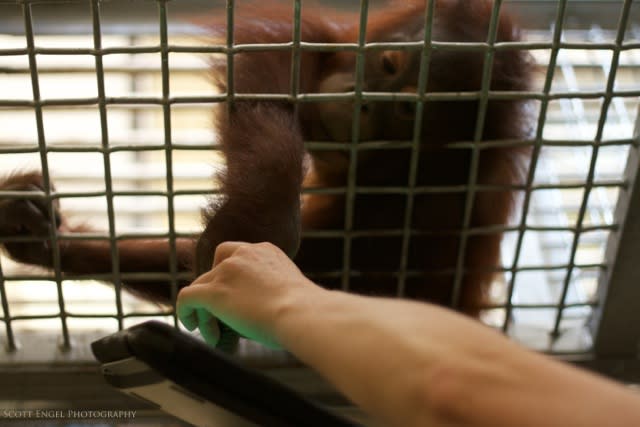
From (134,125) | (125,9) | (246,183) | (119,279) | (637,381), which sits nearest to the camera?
(246,183)

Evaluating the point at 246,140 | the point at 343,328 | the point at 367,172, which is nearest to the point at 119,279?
the point at 246,140

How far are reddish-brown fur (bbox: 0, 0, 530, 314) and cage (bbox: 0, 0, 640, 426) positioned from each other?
Answer: 0.05 meters

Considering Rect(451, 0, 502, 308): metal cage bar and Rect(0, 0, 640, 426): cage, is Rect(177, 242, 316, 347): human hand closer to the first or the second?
Rect(0, 0, 640, 426): cage

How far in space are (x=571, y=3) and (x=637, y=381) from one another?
3.87 ft

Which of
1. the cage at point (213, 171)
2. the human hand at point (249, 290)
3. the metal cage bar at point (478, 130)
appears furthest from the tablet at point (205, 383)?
the metal cage bar at point (478, 130)

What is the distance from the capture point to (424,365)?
0.57 meters

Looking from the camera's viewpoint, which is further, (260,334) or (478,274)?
(478,274)

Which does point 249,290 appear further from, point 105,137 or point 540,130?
point 540,130

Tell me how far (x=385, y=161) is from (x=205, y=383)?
96 cm

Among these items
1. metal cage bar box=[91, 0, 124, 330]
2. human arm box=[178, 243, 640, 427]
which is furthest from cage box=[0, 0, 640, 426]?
human arm box=[178, 243, 640, 427]

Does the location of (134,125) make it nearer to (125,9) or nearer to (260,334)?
(125,9)

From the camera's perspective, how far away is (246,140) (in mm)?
1214

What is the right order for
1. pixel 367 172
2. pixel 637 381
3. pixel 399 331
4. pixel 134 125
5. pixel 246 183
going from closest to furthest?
1. pixel 399 331
2. pixel 246 183
3. pixel 637 381
4. pixel 367 172
5. pixel 134 125

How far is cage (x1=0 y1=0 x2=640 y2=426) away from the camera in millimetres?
1253
